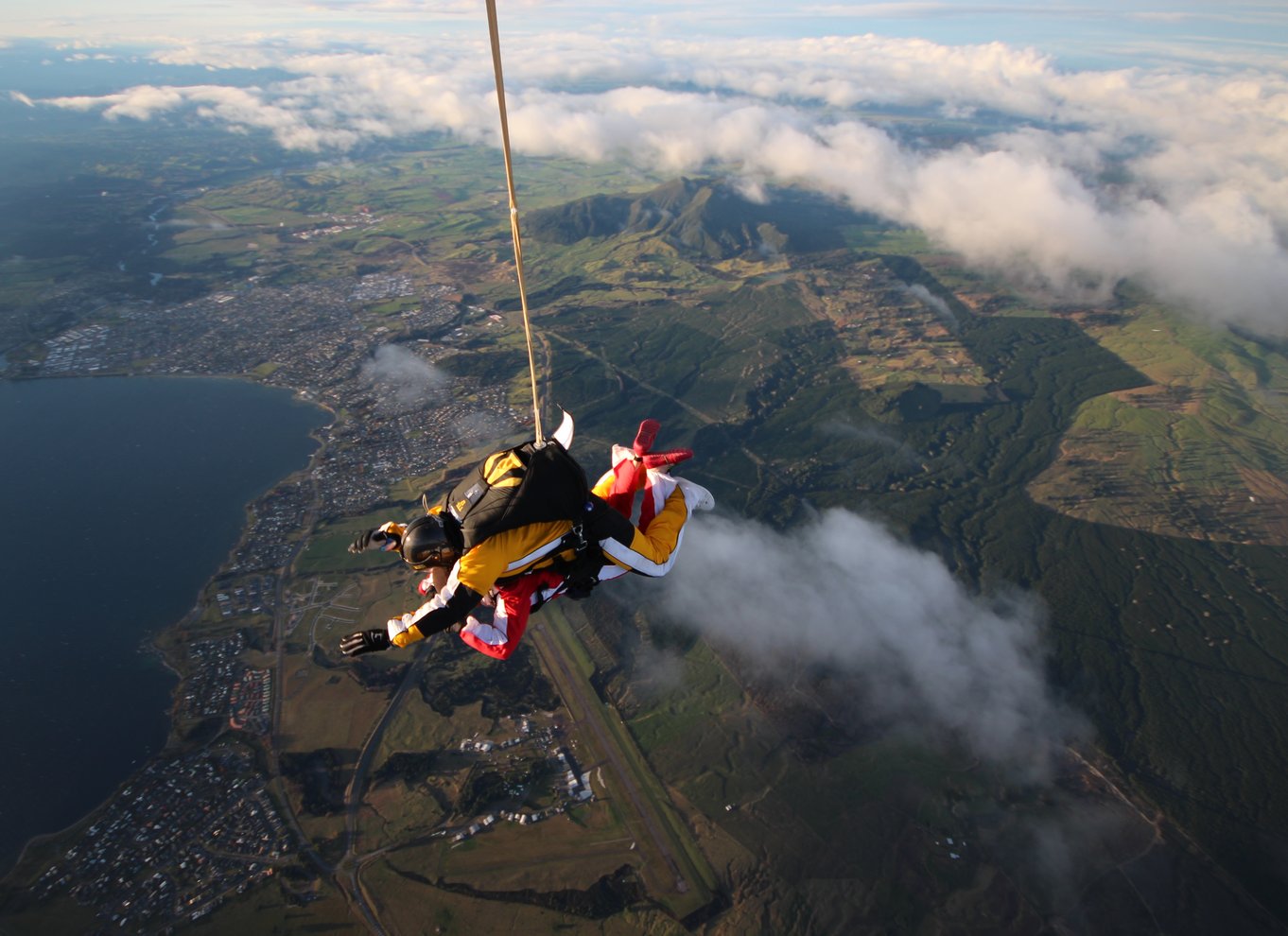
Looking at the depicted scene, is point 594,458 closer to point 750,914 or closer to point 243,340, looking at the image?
point 750,914

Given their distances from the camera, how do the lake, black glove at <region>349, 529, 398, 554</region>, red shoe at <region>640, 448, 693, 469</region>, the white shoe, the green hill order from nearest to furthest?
1. black glove at <region>349, 529, 398, 554</region>
2. red shoe at <region>640, 448, 693, 469</region>
3. the white shoe
4. the lake
5. the green hill

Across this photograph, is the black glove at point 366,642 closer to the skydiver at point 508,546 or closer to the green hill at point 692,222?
the skydiver at point 508,546

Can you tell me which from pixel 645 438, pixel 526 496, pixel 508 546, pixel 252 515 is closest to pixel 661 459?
pixel 645 438

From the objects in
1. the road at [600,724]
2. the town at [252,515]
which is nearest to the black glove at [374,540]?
the town at [252,515]

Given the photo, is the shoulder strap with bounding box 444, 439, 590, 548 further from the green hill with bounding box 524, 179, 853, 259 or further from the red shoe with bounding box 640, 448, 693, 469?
the green hill with bounding box 524, 179, 853, 259

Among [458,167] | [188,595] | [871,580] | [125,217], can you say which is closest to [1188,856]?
[871,580]

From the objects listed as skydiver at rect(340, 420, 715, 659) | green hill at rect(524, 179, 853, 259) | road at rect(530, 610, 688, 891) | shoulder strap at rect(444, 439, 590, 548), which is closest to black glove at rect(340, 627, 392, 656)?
skydiver at rect(340, 420, 715, 659)
